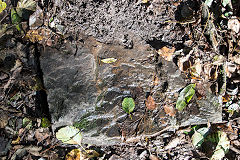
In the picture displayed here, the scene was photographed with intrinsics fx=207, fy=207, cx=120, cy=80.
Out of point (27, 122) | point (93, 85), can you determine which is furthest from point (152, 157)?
point (27, 122)

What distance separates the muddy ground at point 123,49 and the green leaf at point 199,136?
0.16 feet

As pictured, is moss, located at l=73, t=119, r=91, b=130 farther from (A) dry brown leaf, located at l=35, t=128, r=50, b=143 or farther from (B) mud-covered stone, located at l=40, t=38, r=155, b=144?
(A) dry brown leaf, located at l=35, t=128, r=50, b=143

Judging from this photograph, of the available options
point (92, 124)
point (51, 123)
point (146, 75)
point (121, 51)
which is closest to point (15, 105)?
point (51, 123)

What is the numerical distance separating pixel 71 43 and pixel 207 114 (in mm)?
1777

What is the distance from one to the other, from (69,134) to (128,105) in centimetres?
70

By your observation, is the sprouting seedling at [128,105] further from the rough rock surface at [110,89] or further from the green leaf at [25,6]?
the green leaf at [25,6]

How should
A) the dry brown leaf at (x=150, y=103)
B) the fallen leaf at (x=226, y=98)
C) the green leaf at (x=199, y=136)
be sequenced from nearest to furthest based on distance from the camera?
the dry brown leaf at (x=150, y=103) < the green leaf at (x=199, y=136) < the fallen leaf at (x=226, y=98)

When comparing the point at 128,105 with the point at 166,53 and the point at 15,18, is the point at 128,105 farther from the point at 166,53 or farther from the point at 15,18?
the point at 15,18

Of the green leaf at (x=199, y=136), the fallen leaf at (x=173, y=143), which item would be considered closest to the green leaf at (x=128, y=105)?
the fallen leaf at (x=173, y=143)

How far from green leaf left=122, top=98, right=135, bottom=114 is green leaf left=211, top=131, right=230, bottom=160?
45.9 inches

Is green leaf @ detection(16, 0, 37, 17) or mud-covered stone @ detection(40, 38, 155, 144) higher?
green leaf @ detection(16, 0, 37, 17)

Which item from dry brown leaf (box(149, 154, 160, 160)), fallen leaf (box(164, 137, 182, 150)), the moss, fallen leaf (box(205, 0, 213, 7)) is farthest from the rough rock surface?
fallen leaf (box(205, 0, 213, 7))

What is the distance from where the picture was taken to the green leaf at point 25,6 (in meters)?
2.50

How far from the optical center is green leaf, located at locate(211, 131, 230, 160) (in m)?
2.50
